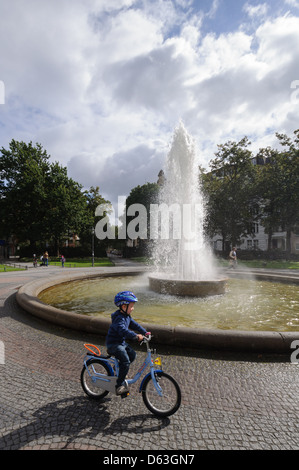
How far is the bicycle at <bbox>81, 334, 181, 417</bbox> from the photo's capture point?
3422 mm

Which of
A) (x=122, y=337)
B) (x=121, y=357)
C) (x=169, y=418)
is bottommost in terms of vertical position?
(x=169, y=418)

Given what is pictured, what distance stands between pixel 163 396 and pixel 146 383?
27 cm

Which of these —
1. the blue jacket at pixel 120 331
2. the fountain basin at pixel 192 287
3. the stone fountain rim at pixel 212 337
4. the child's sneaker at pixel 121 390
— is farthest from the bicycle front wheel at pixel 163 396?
the fountain basin at pixel 192 287

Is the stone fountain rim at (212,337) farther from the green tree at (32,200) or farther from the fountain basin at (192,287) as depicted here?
the green tree at (32,200)

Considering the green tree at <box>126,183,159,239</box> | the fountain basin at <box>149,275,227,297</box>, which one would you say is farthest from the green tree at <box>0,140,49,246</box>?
the fountain basin at <box>149,275,227,297</box>

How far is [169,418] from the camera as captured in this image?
134 inches

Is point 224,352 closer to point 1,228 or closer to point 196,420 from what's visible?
point 196,420

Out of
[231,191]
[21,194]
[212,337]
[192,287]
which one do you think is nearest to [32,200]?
[21,194]

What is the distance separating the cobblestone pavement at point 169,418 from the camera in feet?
9.75

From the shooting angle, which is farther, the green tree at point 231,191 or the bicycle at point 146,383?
the green tree at point 231,191

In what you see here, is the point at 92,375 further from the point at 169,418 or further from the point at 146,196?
the point at 146,196
